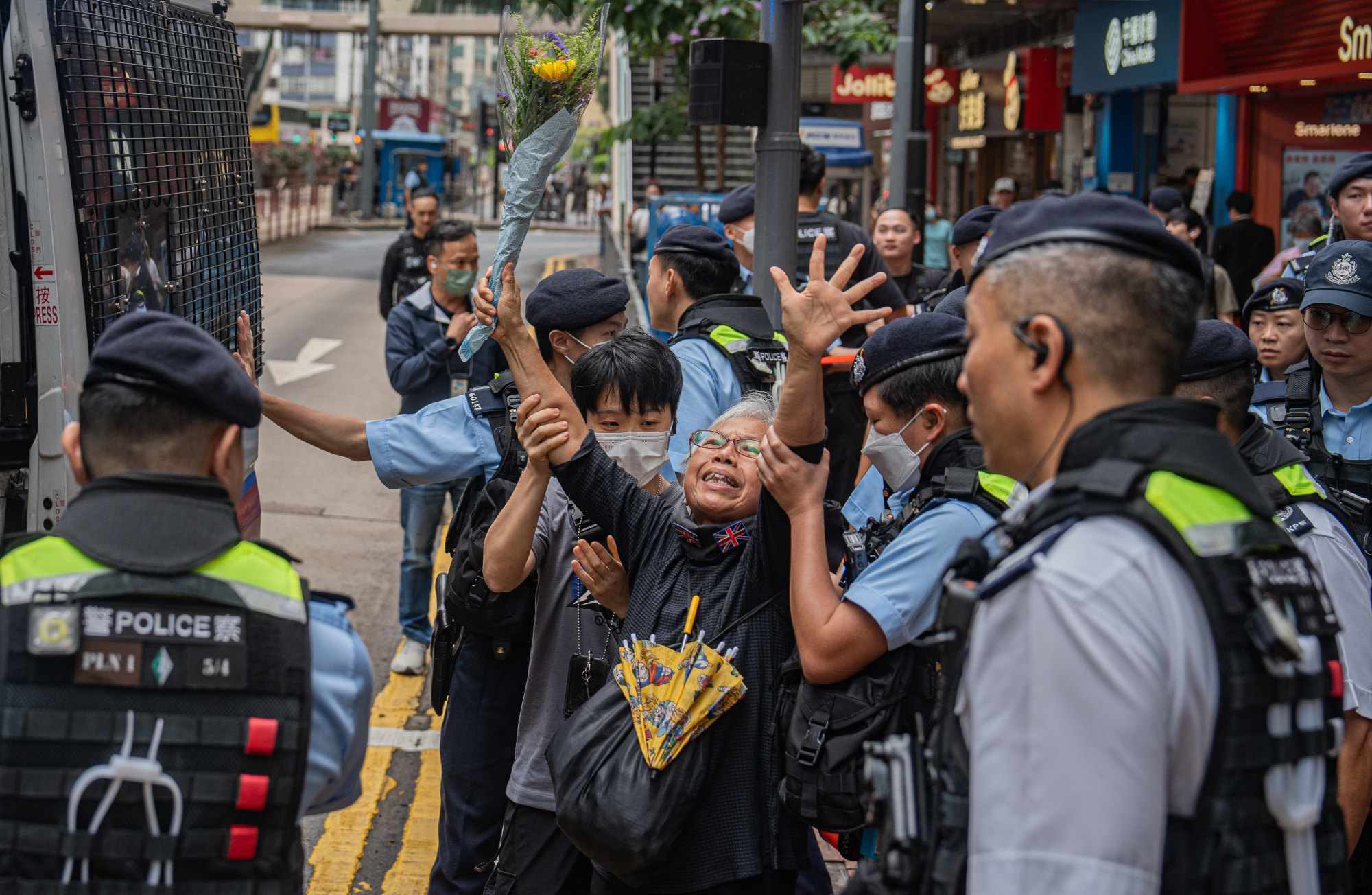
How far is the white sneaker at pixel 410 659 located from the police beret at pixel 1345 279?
4197 millimetres

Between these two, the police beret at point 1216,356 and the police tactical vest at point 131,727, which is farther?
the police beret at point 1216,356

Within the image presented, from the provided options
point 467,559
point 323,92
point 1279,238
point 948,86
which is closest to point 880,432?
point 467,559

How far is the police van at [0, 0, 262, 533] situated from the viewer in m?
3.55

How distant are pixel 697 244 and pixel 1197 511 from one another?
3.29 m

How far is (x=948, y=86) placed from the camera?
654 inches

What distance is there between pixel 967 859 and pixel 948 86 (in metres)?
16.1

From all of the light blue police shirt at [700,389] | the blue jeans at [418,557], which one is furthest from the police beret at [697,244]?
the blue jeans at [418,557]

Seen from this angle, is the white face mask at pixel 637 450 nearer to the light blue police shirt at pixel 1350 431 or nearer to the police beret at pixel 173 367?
the police beret at pixel 173 367

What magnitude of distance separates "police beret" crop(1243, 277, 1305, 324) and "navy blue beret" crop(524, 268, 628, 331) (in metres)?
2.41

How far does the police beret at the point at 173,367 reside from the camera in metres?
1.98

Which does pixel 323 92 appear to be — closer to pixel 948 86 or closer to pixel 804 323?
pixel 948 86

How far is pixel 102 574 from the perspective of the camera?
6.23ft

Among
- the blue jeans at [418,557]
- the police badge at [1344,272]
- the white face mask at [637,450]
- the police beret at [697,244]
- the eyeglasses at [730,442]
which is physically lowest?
the blue jeans at [418,557]

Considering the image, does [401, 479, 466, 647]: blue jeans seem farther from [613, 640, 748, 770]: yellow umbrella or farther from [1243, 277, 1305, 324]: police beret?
[1243, 277, 1305, 324]: police beret
